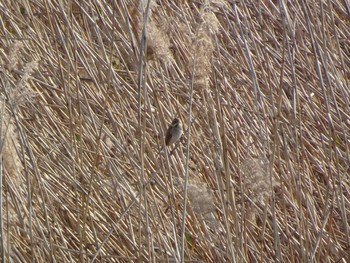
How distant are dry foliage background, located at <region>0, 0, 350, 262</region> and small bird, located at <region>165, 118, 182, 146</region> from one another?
3 centimetres

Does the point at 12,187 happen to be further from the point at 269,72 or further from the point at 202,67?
the point at 269,72

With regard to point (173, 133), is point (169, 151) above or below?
below

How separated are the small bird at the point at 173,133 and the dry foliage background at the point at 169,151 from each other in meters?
0.03

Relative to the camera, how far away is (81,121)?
227 cm

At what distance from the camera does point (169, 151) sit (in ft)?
7.95

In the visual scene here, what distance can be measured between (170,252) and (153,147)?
0.55 m

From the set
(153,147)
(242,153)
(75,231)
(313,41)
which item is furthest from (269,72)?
(75,231)

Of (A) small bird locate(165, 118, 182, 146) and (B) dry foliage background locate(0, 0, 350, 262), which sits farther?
(A) small bird locate(165, 118, 182, 146)

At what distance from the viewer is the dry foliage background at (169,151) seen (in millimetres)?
2043

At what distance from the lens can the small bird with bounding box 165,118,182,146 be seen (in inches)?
86.4

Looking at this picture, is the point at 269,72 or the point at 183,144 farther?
the point at 183,144

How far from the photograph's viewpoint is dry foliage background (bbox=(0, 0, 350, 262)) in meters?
2.04

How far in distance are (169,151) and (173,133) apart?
0.23m

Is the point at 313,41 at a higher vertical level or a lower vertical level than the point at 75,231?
higher
